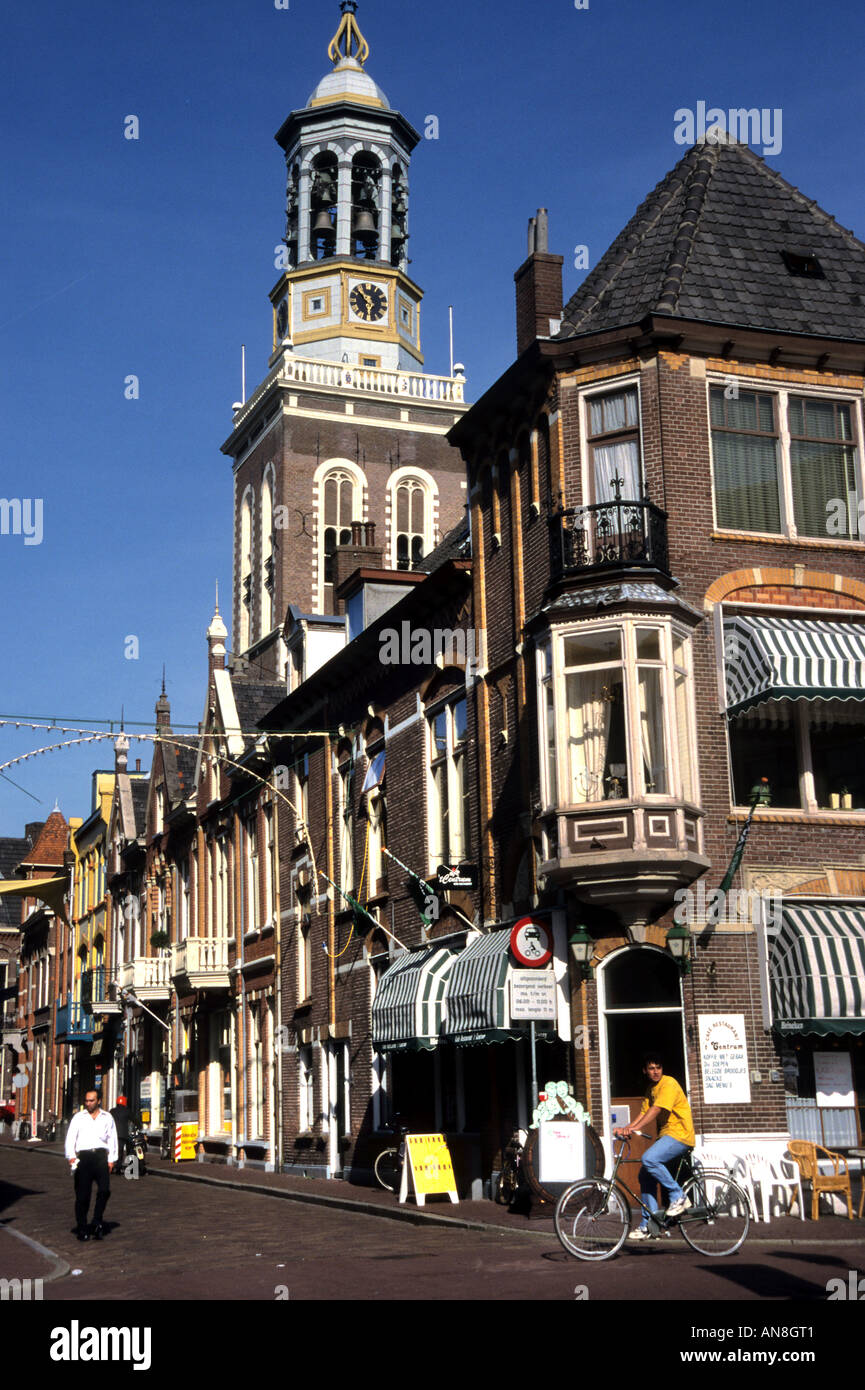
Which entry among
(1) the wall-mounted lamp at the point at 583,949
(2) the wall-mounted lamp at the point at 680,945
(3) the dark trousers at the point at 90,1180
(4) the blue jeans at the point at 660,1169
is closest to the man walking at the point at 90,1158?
(3) the dark trousers at the point at 90,1180

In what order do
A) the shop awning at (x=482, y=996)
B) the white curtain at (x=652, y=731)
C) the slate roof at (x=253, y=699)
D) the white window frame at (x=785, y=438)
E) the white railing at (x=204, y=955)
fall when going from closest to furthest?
the white curtain at (x=652, y=731) < the shop awning at (x=482, y=996) < the white window frame at (x=785, y=438) < the white railing at (x=204, y=955) < the slate roof at (x=253, y=699)

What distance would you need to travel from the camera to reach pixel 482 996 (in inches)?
870

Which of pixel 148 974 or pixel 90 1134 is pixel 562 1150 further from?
pixel 148 974

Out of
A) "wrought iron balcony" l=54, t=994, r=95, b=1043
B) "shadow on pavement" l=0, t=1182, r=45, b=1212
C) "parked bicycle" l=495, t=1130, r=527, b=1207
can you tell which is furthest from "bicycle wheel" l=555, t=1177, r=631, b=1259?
"wrought iron balcony" l=54, t=994, r=95, b=1043

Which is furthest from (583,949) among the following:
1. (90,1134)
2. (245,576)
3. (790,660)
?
(245,576)

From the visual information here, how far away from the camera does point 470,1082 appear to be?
24609 mm

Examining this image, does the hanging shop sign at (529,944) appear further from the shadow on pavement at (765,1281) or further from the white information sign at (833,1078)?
the shadow on pavement at (765,1281)

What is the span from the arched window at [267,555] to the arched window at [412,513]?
496cm

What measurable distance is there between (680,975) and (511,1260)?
592 centimetres

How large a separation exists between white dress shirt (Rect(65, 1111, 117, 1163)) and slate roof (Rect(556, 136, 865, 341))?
1200cm

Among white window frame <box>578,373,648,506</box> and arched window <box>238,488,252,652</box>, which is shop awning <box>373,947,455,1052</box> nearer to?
white window frame <box>578,373,648,506</box>
